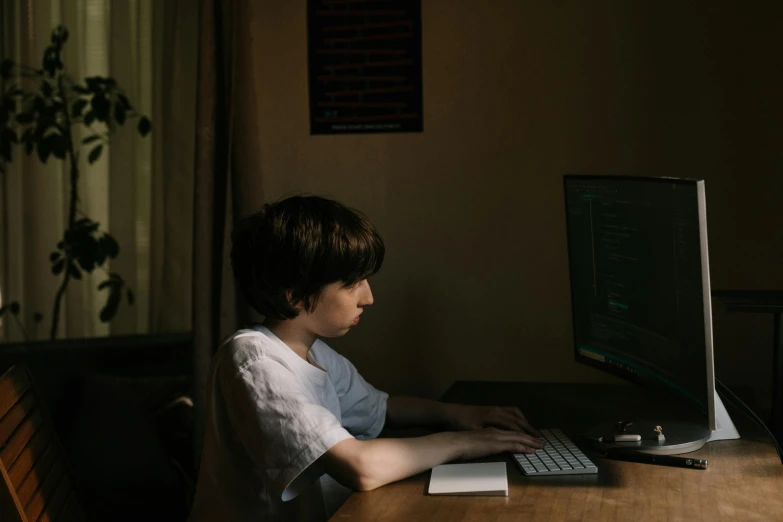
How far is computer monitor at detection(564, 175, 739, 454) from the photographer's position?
149cm

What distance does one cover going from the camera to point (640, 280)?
1676mm

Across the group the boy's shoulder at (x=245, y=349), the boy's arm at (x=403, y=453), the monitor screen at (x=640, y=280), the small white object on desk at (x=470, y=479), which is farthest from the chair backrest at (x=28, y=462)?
the monitor screen at (x=640, y=280)

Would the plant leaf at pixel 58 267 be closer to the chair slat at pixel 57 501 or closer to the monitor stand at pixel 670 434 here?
the chair slat at pixel 57 501

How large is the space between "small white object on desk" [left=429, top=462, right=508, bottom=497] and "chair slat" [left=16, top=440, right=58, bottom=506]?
652 mm

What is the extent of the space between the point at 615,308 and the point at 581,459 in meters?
0.38

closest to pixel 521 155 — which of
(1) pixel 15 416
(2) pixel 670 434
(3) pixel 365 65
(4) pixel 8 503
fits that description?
(3) pixel 365 65

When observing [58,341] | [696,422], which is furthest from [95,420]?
[696,422]

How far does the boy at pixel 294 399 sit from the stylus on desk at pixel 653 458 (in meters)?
0.14

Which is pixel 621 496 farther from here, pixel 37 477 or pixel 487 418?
pixel 37 477

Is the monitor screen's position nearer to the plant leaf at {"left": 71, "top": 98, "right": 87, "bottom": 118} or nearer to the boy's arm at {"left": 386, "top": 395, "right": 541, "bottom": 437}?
the boy's arm at {"left": 386, "top": 395, "right": 541, "bottom": 437}

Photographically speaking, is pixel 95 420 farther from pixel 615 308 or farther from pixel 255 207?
pixel 615 308

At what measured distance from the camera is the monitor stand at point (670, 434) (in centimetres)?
160

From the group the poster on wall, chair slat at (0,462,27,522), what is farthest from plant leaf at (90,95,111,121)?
chair slat at (0,462,27,522)

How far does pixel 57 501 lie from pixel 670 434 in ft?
3.61
